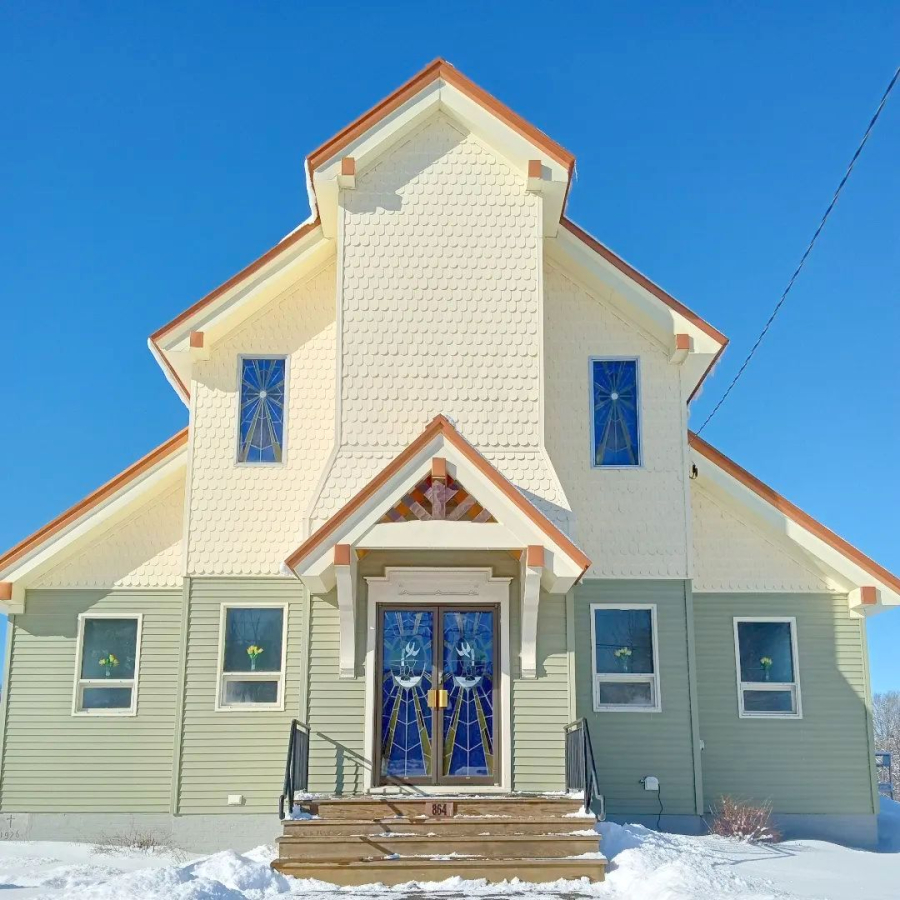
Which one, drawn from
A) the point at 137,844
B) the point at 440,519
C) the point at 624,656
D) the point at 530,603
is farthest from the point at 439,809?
the point at 137,844

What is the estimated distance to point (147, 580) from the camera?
16969 mm

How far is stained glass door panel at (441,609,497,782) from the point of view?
49.3 ft

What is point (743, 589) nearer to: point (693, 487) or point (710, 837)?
point (693, 487)

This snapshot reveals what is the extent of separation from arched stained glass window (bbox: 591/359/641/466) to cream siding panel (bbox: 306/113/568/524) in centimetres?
151

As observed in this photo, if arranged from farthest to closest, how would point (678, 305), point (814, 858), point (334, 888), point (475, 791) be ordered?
1. point (678, 305)
2. point (475, 791)
3. point (814, 858)
4. point (334, 888)

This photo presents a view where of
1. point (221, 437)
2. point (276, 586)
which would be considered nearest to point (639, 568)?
point (276, 586)

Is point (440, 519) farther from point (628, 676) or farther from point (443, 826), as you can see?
point (628, 676)

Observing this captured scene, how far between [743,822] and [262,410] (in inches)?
333

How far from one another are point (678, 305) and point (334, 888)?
920cm

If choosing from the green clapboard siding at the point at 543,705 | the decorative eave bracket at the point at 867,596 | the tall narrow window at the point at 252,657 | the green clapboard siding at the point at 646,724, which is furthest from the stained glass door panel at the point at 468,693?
the decorative eave bracket at the point at 867,596

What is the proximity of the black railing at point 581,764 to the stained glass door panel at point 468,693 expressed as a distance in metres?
1.04

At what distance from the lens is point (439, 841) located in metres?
12.4

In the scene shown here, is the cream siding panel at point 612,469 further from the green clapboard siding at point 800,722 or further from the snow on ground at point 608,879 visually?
the snow on ground at point 608,879

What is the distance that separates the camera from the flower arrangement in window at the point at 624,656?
16.5 meters
